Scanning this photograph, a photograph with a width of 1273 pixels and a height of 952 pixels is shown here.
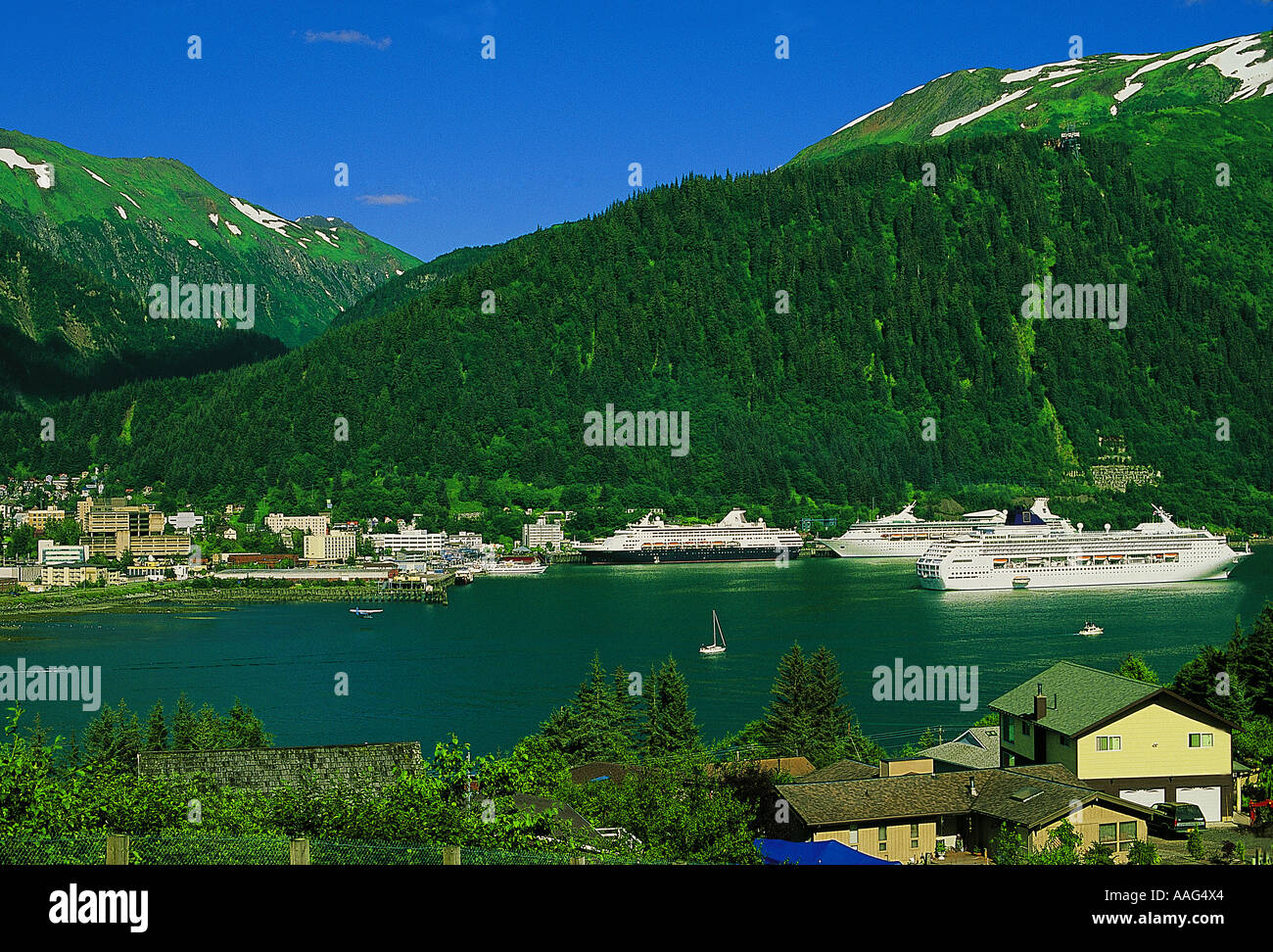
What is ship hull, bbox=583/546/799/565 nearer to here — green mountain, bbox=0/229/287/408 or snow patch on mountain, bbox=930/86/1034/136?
green mountain, bbox=0/229/287/408

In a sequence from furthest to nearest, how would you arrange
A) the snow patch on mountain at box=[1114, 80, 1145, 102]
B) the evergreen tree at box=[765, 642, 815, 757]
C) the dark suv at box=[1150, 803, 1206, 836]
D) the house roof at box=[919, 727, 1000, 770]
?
the snow patch on mountain at box=[1114, 80, 1145, 102]
the evergreen tree at box=[765, 642, 815, 757]
the house roof at box=[919, 727, 1000, 770]
the dark suv at box=[1150, 803, 1206, 836]

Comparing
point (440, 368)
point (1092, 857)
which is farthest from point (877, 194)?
point (1092, 857)

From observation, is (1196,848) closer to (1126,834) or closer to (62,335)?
(1126,834)

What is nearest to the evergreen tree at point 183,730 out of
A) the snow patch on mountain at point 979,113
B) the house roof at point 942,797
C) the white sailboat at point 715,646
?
the house roof at point 942,797

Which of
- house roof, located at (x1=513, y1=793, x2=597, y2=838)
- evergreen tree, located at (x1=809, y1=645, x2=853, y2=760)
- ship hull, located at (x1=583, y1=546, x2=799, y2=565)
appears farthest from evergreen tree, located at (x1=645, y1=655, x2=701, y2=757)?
ship hull, located at (x1=583, y1=546, x2=799, y2=565)

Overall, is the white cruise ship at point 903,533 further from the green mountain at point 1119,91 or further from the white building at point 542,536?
the green mountain at point 1119,91

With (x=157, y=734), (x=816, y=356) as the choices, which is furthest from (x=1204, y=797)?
(x=816, y=356)

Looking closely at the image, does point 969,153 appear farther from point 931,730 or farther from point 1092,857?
point 1092,857
